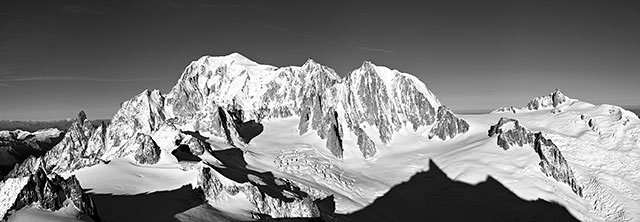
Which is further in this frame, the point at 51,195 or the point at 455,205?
the point at 455,205

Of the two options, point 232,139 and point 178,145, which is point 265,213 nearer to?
point 178,145

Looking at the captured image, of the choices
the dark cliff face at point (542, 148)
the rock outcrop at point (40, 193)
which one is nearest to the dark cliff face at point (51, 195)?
the rock outcrop at point (40, 193)

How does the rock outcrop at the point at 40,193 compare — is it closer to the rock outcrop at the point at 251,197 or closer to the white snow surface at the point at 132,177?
the white snow surface at the point at 132,177

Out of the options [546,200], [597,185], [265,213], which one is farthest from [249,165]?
[597,185]

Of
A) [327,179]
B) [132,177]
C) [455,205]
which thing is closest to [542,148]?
[455,205]

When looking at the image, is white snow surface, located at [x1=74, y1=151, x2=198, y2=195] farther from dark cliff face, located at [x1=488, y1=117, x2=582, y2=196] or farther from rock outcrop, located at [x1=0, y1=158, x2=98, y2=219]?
dark cliff face, located at [x1=488, y1=117, x2=582, y2=196]

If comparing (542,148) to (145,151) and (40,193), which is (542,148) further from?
(40,193)

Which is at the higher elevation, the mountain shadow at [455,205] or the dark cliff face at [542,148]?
the dark cliff face at [542,148]

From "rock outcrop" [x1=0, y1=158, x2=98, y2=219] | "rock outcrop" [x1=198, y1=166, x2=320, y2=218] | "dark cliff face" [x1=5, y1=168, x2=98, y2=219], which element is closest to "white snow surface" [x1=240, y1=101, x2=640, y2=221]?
"rock outcrop" [x1=198, y1=166, x2=320, y2=218]
